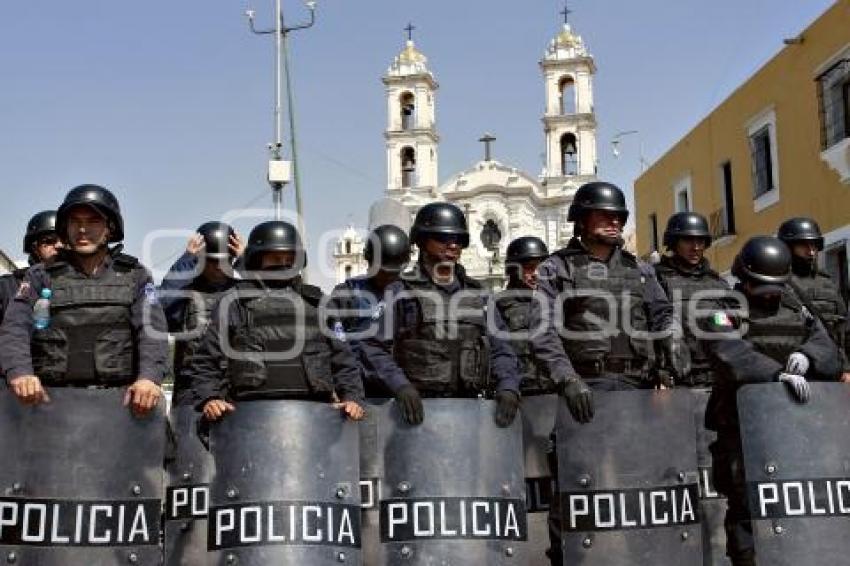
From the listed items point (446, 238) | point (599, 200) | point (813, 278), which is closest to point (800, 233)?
point (813, 278)

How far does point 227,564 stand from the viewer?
428 cm

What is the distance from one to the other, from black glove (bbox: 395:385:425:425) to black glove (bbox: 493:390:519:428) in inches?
14.7

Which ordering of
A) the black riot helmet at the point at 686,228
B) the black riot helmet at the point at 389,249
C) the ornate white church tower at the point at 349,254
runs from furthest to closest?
the ornate white church tower at the point at 349,254 → the black riot helmet at the point at 686,228 → the black riot helmet at the point at 389,249

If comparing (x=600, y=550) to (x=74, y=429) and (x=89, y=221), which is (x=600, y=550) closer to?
(x=74, y=429)

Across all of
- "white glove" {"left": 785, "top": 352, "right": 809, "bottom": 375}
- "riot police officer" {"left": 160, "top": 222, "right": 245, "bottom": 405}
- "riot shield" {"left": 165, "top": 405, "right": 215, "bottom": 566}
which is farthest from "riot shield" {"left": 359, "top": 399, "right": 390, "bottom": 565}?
"white glove" {"left": 785, "top": 352, "right": 809, "bottom": 375}

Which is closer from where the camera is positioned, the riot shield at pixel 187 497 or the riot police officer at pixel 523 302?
the riot shield at pixel 187 497

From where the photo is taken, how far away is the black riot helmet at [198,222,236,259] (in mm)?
6648

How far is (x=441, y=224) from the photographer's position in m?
5.51

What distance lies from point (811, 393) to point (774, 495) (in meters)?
0.53

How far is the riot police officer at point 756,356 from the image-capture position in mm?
5125

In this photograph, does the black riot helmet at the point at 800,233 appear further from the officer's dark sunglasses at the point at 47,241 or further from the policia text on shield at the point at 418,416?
the officer's dark sunglasses at the point at 47,241

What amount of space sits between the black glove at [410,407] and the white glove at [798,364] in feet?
6.10

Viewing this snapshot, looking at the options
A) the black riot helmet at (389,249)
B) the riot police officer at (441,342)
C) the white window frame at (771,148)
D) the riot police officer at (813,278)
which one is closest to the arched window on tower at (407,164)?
the white window frame at (771,148)

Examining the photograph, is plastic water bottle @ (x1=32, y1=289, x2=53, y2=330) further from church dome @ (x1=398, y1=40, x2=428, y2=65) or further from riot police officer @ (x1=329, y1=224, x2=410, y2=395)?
church dome @ (x1=398, y1=40, x2=428, y2=65)
